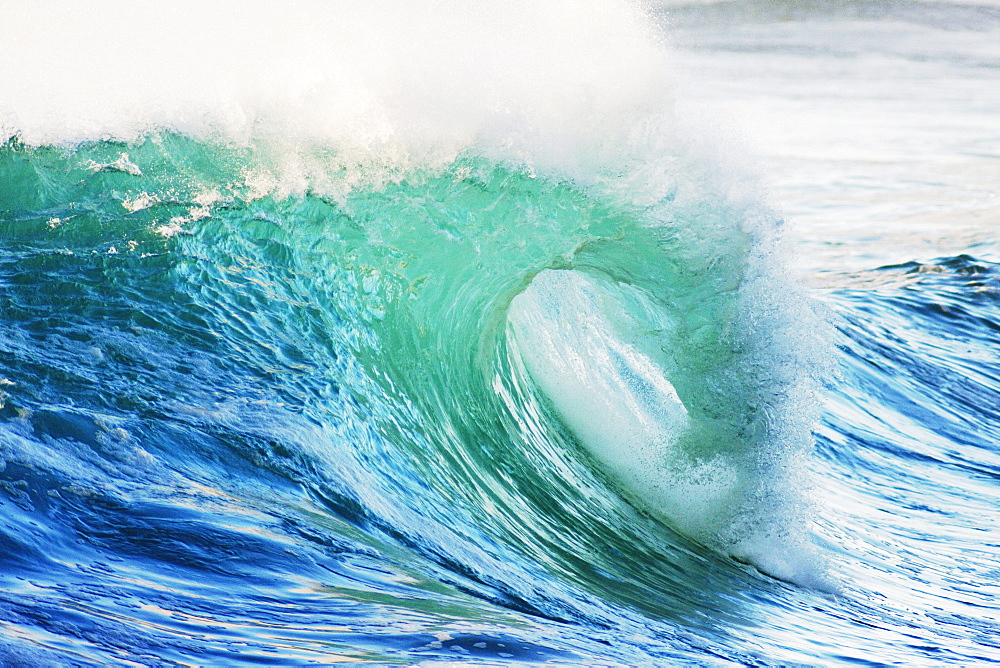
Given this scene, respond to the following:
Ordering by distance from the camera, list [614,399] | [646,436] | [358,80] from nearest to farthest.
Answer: [358,80], [646,436], [614,399]

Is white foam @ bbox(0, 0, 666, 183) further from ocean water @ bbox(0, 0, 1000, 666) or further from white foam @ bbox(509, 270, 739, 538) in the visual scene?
white foam @ bbox(509, 270, 739, 538)

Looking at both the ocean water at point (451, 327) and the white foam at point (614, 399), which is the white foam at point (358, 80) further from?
the white foam at point (614, 399)

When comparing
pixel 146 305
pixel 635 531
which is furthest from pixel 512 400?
pixel 146 305

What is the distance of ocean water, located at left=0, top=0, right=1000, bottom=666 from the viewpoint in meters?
4.31

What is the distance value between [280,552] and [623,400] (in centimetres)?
304

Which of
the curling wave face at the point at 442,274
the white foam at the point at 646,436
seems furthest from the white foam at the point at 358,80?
the white foam at the point at 646,436

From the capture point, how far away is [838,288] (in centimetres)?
1402

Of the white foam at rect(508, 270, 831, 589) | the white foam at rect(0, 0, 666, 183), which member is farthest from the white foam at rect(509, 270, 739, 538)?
the white foam at rect(0, 0, 666, 183)

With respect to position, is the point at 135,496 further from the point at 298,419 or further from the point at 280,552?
the point at 298,419

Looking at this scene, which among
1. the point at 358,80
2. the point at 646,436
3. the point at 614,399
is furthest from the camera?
the point at 614,399

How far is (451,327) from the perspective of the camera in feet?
20.4

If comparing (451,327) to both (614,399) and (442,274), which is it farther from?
(614,399)

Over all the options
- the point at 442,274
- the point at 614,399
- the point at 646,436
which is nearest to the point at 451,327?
the point at 442,274

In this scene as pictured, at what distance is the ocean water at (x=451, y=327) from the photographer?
4.31m
